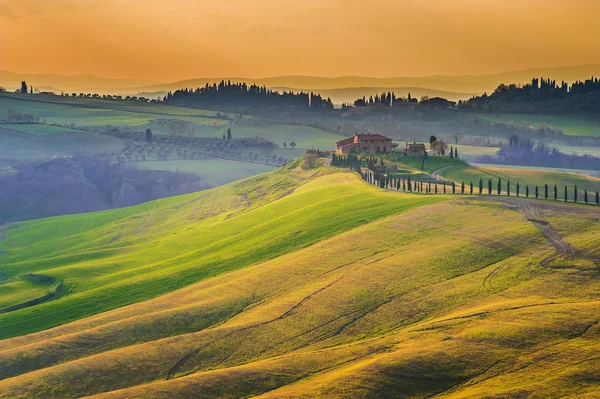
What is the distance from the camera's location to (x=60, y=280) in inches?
4729

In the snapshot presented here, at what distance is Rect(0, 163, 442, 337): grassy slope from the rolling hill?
1.85 ft

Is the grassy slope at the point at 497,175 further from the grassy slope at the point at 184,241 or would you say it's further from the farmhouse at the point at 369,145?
the grassy slope at the point at 184,241

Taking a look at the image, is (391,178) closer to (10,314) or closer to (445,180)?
(445,180)

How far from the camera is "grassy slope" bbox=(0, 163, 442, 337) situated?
4139 inches

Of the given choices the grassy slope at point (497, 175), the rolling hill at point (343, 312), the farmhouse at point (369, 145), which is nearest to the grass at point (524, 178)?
the grassy slope at point (497, 175)

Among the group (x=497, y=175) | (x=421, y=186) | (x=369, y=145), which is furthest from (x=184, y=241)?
(x=497, y=175)

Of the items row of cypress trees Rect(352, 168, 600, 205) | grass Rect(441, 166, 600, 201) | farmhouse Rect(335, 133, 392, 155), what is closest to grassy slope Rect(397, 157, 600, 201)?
grass Rect(441, 166, 600, 201)

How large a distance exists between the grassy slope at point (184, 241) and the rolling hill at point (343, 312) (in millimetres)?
564

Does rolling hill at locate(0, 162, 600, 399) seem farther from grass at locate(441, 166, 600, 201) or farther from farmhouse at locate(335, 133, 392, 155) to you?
farmhouse at locate(335, 133, 392, 155)

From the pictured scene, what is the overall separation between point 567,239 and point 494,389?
35187 millimetres

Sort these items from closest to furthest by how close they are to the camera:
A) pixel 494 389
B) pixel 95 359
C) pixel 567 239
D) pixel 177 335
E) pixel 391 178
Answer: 1. pixel 494 389
2. pixel 95 359
3. pixel 177 335
4. pixel 567 239
5. pixel 391 178

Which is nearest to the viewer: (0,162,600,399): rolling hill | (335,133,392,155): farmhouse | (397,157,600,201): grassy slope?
(0,162,600,399): rolling hill

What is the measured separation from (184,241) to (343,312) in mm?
69471

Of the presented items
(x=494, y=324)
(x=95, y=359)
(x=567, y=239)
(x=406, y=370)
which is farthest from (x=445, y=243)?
(x=95, y=359)
